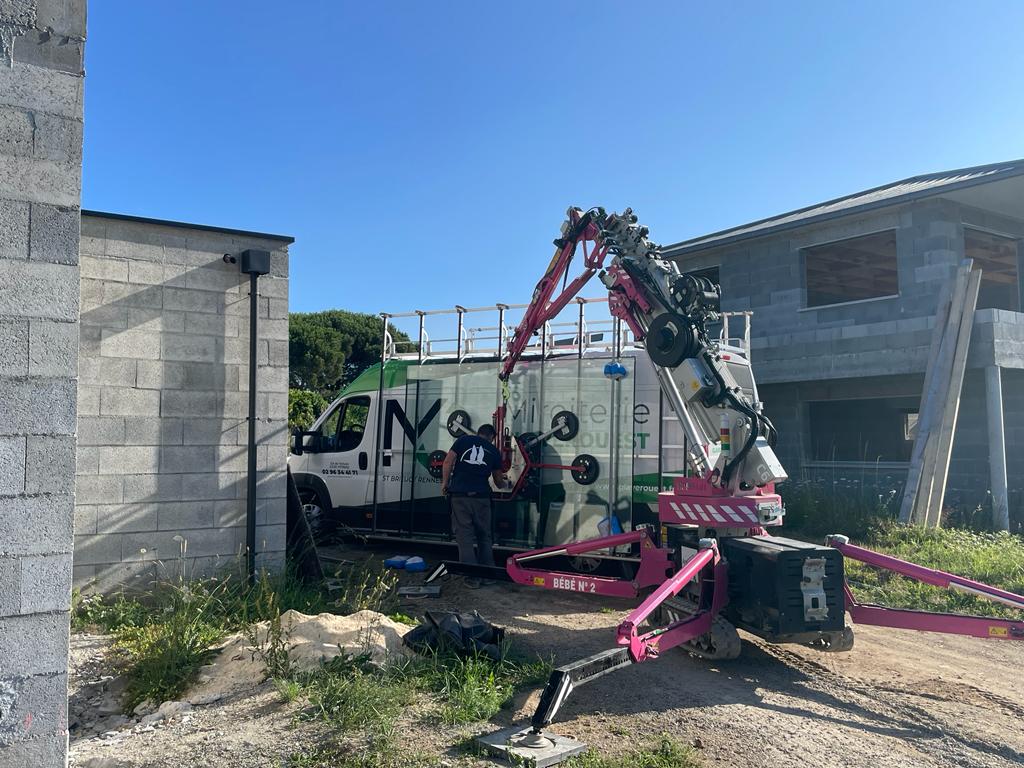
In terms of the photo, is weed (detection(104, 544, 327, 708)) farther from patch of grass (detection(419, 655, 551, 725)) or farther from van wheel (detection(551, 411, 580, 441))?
van wheel (detection(551, 411, 580, 441))

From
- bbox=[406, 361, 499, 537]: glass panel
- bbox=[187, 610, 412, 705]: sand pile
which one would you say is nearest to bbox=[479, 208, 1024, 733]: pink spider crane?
bbox=[187, 610, 412, 705]: sand pile

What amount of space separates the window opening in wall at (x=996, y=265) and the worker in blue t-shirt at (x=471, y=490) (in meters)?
10.1

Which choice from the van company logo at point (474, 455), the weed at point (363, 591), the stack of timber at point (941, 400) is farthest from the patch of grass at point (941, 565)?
the weed at point (363, 591)

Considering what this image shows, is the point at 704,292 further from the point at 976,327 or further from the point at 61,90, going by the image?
the point at 976,327

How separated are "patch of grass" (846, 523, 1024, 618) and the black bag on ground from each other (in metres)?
4.87

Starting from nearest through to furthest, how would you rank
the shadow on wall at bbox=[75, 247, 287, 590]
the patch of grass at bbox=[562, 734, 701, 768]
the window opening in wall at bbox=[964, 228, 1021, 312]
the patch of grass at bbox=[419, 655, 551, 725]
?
the patch of grass at bbox=[562, 734, 701, 768] → the patch of grass at bbox=[419, 655, 551, 725] → the shadow on wall at bbox=[75, 247, 287, 590] → the window opening in wall at bbox=[964, 228, 1021, 312]

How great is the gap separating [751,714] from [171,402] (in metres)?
5.57

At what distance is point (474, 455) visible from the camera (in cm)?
955

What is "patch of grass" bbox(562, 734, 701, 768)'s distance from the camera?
4.46 m

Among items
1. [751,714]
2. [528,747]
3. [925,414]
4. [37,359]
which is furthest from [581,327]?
[37,359]

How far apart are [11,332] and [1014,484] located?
14.8 meters

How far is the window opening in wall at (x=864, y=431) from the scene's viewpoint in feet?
51.3

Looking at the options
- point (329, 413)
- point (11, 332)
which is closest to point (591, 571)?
point (329, 413)

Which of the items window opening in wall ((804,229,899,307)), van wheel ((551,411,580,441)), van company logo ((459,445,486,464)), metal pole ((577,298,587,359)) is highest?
window opening in wall ((804,229,899,307))
